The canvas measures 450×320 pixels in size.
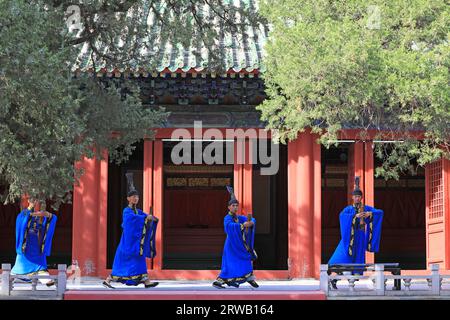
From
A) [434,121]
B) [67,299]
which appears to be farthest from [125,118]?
[434,121]

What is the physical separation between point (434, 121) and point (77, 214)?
679 cm

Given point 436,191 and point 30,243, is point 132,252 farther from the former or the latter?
point 436,191

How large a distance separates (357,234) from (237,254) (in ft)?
6.16

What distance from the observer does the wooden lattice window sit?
1628 centimetres

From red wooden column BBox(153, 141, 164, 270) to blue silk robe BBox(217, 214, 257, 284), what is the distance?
256cm

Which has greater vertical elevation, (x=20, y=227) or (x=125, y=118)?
(x=125, y=118)

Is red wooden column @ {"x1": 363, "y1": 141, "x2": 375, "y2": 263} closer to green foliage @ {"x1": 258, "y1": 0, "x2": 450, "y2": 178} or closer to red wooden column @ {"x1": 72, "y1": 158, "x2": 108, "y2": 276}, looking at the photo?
green foliage @ {"x1": 258, "y1": 0, "x2": 450, "y2": 178}

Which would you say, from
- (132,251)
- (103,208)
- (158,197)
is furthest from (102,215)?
(132,251)

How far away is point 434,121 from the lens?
12547 mm

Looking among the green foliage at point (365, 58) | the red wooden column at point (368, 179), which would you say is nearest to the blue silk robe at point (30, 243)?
the green foliage at point (365, 58)

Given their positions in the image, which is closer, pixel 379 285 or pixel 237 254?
pixel 379 285

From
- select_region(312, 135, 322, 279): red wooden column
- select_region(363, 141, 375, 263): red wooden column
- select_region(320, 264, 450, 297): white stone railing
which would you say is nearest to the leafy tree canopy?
select_region(320, 264, 450, 297): white stone railing

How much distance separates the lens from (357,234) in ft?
45.6
